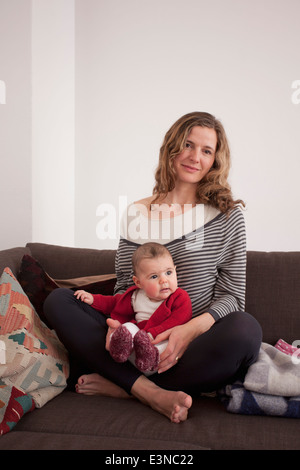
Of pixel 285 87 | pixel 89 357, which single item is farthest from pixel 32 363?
pixel 285 87

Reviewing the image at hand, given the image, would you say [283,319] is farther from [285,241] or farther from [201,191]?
[285,241]

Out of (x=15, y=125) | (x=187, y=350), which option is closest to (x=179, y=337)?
(x=187, y=350)

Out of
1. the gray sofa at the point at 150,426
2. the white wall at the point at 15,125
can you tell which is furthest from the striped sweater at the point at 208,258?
the white wall at the point at 15,125

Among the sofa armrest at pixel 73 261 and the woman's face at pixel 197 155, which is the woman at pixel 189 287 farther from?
the sofa armrest at pixel 73 261

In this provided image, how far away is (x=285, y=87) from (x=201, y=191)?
1.42 m

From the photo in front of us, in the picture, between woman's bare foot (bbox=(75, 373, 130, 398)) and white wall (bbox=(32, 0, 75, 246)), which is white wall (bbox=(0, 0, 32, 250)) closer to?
white wall (bbox=(32, 0, 75, 246))

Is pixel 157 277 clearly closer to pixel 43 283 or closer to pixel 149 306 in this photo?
pixel 149 306

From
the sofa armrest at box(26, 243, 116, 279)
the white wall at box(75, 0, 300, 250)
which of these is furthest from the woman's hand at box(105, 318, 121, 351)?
the white wall at box(75, 0, 300, 250)

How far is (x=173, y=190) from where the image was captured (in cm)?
203

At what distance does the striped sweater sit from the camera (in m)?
1.78

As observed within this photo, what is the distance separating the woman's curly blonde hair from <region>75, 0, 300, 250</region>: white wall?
118 cm

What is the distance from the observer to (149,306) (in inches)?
65.5

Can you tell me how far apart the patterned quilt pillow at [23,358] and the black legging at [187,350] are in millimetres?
82

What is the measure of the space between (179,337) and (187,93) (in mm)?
1999
